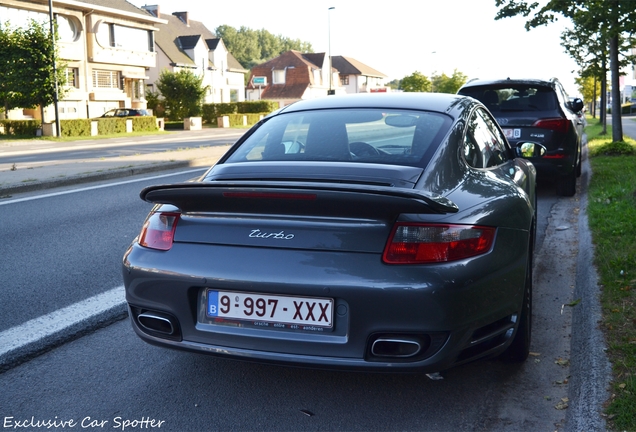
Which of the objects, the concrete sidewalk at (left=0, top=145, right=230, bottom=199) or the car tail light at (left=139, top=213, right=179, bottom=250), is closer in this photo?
the car tail light at (left=139, top=213, right=179, bottom=250)

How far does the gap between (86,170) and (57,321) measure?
9786 millimetres

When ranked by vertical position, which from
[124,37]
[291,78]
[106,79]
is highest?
[124,37]

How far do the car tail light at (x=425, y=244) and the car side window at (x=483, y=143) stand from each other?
A: 35.4 inches

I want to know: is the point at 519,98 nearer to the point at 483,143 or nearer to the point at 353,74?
the point at 483,143

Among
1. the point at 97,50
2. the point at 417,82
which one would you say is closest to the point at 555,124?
the point at 97,50

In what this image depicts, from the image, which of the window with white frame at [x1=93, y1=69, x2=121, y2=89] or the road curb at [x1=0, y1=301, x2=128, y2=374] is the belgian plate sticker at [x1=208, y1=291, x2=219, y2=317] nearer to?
the road curb at [x1=0, y1=301, x2=128, y2=374]

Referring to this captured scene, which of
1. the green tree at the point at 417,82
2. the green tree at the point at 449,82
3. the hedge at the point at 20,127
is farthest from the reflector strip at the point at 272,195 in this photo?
the green tree at the point at 417,82

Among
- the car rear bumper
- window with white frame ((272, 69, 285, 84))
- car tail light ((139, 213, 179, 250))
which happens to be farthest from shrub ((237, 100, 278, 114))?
the car rear bumper

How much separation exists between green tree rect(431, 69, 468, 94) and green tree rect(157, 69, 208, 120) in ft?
90.3

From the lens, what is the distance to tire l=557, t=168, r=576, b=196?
10038mm

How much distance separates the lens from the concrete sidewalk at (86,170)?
38.2ft

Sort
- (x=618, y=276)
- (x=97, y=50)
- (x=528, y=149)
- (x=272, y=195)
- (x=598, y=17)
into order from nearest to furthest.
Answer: (x=272, y=195), (x=618, y=276), (x=528, y=149), (x=598, y=17), (x=97, y=50)

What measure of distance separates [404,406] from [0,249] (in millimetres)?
4930

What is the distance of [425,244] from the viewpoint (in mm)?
2900
